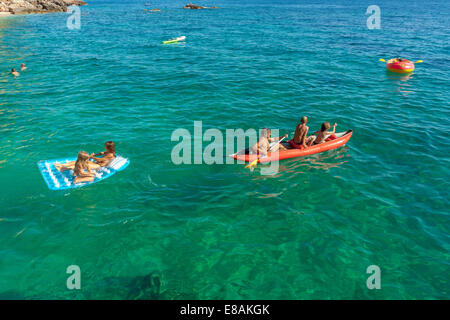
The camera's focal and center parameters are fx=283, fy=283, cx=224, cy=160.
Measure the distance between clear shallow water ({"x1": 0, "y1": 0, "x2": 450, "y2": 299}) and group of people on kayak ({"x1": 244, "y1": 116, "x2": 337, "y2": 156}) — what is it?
89 cm

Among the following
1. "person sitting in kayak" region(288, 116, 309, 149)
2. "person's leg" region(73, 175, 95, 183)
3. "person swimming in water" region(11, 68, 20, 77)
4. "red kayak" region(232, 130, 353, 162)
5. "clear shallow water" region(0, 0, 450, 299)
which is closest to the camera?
"clear shallow water" region(0, 0, 450, 299)

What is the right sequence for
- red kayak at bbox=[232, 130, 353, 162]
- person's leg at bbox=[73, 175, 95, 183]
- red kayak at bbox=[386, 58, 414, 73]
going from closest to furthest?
person's leg at bbox=[73, 175, 95, 183]
red kayak at bbox=[232, 130, 353, 162]
red kayak at bbox=[386, 58, 414, 73]

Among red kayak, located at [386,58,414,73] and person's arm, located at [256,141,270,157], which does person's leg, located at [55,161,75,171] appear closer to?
person's arm, located at [256,141,270,157]

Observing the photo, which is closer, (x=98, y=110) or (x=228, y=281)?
(x=228, y=281)

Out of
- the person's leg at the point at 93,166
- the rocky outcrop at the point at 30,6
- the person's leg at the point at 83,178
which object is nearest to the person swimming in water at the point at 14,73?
the person's leg at the point at 93,166

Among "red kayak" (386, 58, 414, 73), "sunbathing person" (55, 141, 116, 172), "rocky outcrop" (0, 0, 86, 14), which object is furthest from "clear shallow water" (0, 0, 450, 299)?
"rocky outcrop" (0, 0, 86, 14)

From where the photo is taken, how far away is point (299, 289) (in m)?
7.95

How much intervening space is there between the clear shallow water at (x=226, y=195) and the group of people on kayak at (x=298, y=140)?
2.90 ft

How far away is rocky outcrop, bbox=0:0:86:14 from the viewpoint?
69.3 metres

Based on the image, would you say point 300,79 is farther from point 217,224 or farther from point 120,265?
point 120,265

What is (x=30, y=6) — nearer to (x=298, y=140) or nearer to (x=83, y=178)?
(x=83, y=178)

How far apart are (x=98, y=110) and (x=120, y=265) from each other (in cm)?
1320

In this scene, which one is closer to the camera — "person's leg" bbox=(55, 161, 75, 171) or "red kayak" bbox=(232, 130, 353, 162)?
"person's leg" bbox=(55, 161, 75, 171)
